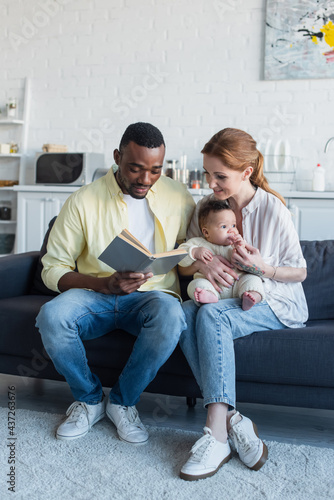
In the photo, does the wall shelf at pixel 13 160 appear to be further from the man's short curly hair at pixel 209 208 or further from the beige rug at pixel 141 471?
the beige rug at pixel 141 471

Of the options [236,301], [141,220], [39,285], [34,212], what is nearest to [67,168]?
[34,212]

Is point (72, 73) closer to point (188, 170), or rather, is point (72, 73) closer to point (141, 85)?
point (141, 85)

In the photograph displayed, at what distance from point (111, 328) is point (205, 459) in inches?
23.7

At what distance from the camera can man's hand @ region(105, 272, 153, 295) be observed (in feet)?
6.27

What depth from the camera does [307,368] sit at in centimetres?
190

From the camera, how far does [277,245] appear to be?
2.09m

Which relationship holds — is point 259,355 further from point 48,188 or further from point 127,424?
point 48,188

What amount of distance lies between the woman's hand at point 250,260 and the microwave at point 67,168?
9.17ft

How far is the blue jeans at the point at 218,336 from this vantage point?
1.79 m

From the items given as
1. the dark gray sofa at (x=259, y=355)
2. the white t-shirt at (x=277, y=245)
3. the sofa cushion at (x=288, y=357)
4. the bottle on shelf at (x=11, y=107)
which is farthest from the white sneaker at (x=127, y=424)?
the bottle on shelf at (x=11, y=107)

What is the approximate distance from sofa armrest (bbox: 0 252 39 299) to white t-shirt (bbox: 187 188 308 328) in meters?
1.07

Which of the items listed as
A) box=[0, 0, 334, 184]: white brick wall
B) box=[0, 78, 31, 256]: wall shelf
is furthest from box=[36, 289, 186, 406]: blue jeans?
box=[0, 78, 31, 256]: wall shelf

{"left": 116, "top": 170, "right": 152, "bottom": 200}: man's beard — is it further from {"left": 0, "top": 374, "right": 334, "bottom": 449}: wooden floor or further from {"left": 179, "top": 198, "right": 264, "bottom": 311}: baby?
{"left": 0, "top": 374, "right": 334, "bottom": 449}: wooden floor

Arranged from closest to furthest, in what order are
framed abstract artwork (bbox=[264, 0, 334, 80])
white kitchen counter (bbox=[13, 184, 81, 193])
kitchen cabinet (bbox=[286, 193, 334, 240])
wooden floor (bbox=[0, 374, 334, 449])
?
wooden floor (bbox=[0, 374, 334, 449]) → kitchen cabinet (bbox=[286, 193, 334, 240]) → framed abstract artwork (bbox=[264, 0, 334, 80]) → white kitchen counter (bbox=[13, 184, 81, 193])
